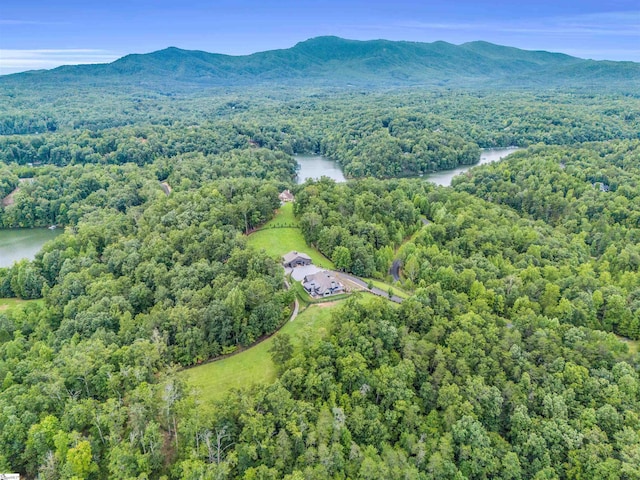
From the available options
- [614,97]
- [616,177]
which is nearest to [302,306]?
[616,177]

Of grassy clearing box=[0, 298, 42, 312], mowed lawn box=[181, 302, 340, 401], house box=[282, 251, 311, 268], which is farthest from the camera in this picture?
grassy clearing box=[0, 298, 42, 312]

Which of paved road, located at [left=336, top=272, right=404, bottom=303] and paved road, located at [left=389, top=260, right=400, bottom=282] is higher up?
paved road, located at [left=336, top=272, right=404, bottom=303]

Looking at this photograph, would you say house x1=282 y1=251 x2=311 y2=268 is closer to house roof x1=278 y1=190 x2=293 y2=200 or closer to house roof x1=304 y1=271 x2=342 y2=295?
house roof x1=304 y1=271 x2=342 y2=295

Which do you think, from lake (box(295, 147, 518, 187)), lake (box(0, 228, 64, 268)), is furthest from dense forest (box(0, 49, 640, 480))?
lake (box(295, 147, 518, 187))

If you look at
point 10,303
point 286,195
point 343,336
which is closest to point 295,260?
point 343,336

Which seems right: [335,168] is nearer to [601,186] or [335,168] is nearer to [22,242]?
[601,186]

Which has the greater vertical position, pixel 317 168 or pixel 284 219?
pixel 284 219
